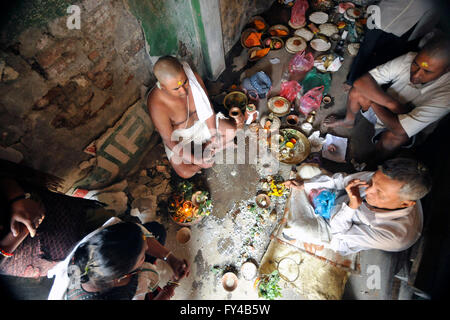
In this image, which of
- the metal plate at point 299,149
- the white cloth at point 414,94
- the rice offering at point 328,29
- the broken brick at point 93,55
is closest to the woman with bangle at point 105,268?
the broken brick at point 93,55

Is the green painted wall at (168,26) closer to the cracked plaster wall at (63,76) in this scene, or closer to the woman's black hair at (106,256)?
the cracked plaster wall at (63,76)

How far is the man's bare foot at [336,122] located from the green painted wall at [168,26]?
9.49ft

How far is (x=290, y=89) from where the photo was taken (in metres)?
4.30

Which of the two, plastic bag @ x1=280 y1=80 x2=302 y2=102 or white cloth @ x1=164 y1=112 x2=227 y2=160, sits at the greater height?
white cloth @ x1=164 y1=112 x2=227 y2=160

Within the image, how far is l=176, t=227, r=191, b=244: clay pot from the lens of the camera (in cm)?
340

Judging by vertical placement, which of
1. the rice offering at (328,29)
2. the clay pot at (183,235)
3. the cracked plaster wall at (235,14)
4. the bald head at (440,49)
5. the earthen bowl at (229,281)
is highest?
the cracked plaster wall at (235,14)

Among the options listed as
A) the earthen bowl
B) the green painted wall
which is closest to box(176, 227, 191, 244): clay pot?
the earthen bowl

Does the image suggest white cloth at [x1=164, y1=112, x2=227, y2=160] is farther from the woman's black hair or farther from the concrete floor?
the woman's black hair

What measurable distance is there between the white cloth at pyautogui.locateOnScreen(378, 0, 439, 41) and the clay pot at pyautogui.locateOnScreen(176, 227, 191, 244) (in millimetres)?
4556

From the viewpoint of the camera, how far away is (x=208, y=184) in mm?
3854

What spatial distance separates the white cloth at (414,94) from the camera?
272 cm

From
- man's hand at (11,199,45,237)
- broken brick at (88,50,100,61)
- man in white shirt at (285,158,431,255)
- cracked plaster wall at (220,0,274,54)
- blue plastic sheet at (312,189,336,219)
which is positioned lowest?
blue plastic sheet at (312,189,336,219)

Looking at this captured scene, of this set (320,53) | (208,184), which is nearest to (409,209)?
(208,184)

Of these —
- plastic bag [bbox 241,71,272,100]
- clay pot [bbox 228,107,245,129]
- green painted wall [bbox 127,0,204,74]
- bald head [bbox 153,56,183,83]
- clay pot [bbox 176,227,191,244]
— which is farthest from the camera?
plastic bag [bbox 241,71,272,100]
